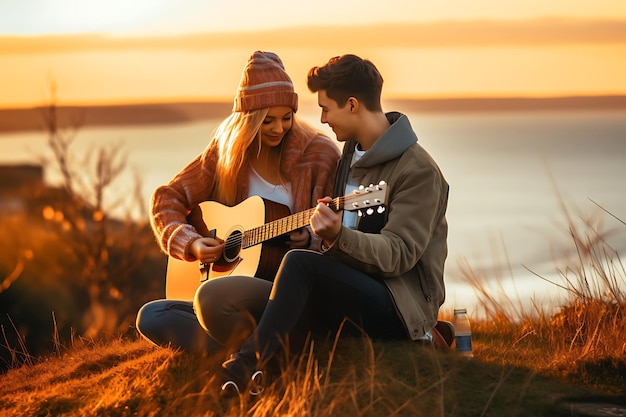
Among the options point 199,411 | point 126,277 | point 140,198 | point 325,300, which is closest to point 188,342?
point 199,411

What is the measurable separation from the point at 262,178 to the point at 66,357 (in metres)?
1.99

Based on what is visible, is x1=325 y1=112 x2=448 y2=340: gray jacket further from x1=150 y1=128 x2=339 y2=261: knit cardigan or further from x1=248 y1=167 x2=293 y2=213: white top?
x1=248 y1=167 x2=293 y2=213: white top

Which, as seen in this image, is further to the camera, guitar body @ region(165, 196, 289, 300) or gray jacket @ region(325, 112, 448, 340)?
guitar body @ region(165, 196, 289, 300)

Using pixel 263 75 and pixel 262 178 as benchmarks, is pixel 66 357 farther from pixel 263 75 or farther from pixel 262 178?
pixel 263 75

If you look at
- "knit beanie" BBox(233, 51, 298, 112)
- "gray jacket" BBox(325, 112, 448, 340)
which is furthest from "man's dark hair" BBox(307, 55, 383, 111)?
"knit beanie" BBox(233, 51, 298, 112)

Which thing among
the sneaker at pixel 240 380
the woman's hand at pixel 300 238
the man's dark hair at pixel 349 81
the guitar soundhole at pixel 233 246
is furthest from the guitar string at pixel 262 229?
the sneaker at pixel 240 380

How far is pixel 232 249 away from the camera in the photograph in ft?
18.9

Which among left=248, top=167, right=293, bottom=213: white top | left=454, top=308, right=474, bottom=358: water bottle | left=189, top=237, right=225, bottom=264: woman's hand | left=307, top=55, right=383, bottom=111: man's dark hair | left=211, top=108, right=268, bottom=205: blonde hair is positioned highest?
left=307, top=55, right=383, bottom=111: man's dark hair

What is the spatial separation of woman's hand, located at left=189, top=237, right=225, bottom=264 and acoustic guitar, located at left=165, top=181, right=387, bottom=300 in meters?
0.05

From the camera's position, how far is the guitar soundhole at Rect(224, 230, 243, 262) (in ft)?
18.7

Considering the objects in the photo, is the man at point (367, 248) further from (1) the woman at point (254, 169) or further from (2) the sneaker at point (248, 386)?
(1) the woman at point (254, 169)

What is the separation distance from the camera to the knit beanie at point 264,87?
221 inches

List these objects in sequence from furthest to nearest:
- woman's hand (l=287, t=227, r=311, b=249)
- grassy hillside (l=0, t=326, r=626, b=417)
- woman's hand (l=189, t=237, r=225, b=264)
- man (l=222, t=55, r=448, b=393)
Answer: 1. woman's hand (l=189, t=237, r=225, b=264)
2. woman's hand (l=287, t=227, r=311, b=249)
3. man (l=222, t=55, r=448, b=393)
4. grassy hillside (l=0, t=326, r=626, b=417)

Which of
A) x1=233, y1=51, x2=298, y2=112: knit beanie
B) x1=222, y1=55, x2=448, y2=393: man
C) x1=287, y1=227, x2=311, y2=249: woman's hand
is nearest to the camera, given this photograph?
x1=222, y1=55, x2=448, y2=393: man
